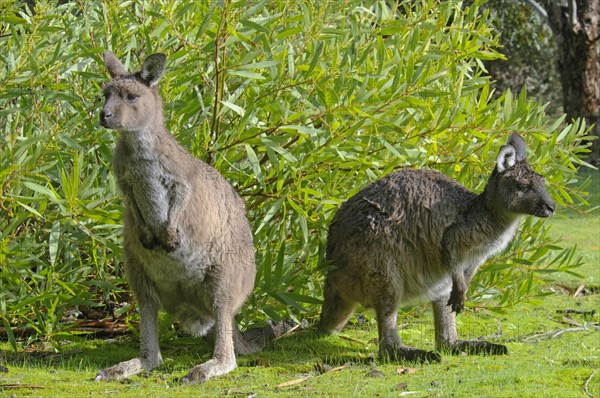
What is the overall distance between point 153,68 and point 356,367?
1.74m

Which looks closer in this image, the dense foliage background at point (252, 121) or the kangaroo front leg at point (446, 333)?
the dense foliage background at point (252, 121)

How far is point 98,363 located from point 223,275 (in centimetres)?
82

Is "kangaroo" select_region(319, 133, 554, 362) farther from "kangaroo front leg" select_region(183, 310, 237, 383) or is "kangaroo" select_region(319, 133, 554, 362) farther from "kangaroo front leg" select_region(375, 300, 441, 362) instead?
"kangaroo front leg" select_region(183, 310, 237, 383)

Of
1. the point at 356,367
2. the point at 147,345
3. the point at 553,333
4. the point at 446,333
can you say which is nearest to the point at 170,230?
the point at 147,345

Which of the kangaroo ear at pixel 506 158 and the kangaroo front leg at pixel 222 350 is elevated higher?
the kangaroo ear at pixel 506 158

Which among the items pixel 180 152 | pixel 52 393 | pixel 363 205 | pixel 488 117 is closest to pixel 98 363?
pixel 52 393

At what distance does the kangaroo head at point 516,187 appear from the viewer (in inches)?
197

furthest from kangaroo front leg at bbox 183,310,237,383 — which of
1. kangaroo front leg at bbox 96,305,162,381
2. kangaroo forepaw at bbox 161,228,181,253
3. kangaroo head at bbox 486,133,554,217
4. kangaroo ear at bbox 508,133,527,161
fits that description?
kangaroo ear at bbox 508,133,527,161

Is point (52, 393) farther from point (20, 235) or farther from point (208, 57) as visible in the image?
point (208, 57)

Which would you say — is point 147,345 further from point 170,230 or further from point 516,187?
point 516,187

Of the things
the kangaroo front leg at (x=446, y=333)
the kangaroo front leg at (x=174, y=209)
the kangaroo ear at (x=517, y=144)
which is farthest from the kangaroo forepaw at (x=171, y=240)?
the kangaroo ear at (x=517, y=144)

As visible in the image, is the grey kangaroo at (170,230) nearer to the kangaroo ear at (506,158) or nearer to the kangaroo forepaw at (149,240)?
the kangaroo forepaw at (149,240)

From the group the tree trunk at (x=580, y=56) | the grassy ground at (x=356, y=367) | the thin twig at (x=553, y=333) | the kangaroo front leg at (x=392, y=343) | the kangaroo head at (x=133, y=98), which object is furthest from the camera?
the tree trunk at (x=580, y=56)

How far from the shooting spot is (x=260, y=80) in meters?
5.18
